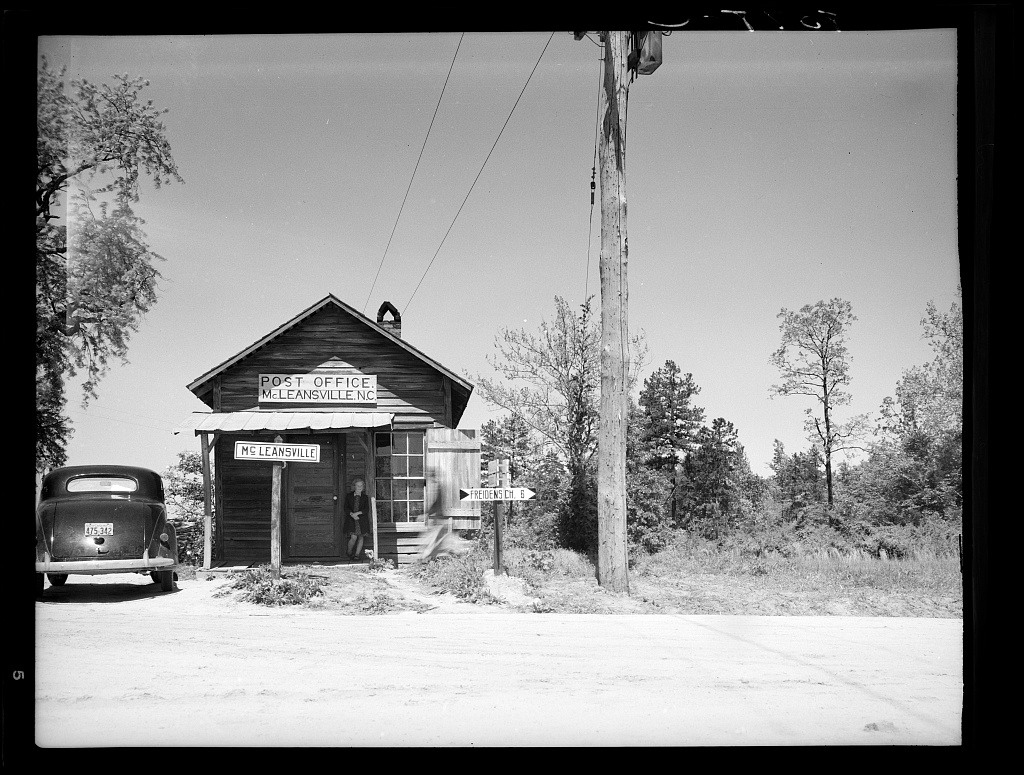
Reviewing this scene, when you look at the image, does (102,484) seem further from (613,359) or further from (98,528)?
(613,359)

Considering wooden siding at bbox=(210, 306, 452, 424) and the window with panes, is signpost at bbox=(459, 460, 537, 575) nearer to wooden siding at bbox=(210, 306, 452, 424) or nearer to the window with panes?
the window with panes

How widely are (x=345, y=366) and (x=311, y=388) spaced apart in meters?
0.60

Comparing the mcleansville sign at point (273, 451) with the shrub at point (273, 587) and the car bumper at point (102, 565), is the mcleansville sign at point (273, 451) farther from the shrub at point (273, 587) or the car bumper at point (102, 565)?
the car bumper at point (102, 565)

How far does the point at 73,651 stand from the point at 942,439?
11017 mm

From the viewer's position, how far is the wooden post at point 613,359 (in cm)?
952

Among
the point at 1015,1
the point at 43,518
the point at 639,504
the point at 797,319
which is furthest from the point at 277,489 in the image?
the point at 1015,1

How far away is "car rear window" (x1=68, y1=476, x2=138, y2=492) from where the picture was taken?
7469 millimetres

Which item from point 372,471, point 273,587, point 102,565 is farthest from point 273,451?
point 102,565

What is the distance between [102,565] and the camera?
7.37m

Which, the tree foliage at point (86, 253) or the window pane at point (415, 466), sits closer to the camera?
the tree foliage at point (86, 253)

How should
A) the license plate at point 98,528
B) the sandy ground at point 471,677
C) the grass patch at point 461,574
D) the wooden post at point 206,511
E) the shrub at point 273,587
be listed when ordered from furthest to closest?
the wooden post at point 206,511, the grass patch at point 461,574, the shrub at point 273,587, the license plate at point 98,528, the sandy ground at point 471,677

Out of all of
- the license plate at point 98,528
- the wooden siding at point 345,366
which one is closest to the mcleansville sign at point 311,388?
the wooden siding at point 345,366

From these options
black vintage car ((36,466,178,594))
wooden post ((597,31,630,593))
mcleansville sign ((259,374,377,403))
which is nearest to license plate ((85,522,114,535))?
black vintage car ((36,466,178,594))
